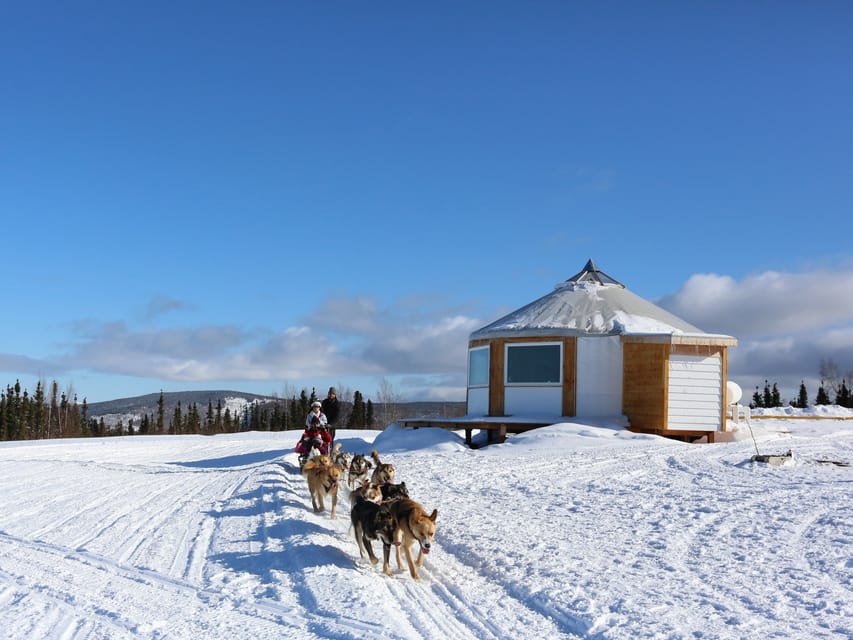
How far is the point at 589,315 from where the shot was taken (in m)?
19.4

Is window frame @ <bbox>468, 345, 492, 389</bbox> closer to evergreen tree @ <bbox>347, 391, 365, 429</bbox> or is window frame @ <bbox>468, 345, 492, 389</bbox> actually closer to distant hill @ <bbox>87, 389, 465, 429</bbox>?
distant hill @ <bbox>87, 389, 465, 429</bbox>

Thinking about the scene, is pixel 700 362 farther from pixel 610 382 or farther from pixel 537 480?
pixel 537 480

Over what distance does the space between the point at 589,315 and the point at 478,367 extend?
3.18m

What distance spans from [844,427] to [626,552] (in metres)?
18.3

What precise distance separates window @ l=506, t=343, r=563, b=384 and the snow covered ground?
19.2 ft

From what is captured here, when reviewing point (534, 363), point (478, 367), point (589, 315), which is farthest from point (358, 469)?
point (589, 315)

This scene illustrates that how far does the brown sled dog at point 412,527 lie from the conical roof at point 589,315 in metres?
12.6

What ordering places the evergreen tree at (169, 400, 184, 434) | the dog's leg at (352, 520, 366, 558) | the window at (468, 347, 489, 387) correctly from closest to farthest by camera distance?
the dog's leg at (352, 520, 366, 558), the window at (468, 347, 489, 387), the evergreen tree at (169, 400, 184, 434)

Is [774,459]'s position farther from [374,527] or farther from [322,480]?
[374,527]

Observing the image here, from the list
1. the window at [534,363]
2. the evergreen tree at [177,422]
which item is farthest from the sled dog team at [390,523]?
the evergreen tree at [177,422]

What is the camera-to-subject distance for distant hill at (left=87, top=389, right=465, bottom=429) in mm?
61344

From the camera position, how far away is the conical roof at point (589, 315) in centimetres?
1852

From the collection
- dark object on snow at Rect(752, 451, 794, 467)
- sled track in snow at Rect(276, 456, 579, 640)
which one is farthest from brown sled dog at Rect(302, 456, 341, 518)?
dark object on snow at Rect(752, 451, 794, 467)

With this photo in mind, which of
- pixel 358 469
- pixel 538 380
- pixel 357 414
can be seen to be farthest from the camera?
pixel 357 414
